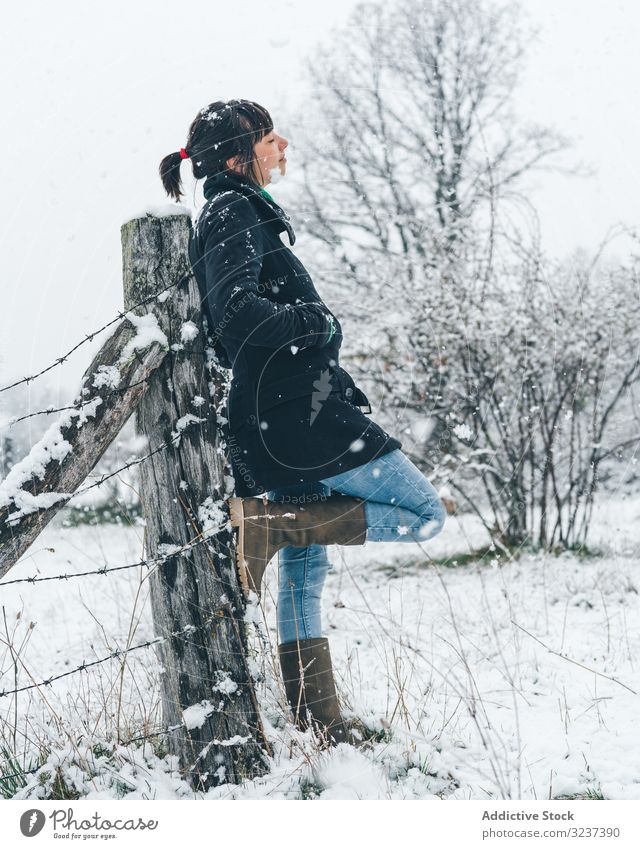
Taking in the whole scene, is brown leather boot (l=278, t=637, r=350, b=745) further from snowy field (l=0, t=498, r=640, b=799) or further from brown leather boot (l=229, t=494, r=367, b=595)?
brown leather boot (l=229, t=494, r=367, b=595)

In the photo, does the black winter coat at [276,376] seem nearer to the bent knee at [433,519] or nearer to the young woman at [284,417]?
the young woman at [284,417]

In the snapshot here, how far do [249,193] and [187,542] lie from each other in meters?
1.07

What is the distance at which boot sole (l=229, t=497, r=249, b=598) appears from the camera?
6.30 feet

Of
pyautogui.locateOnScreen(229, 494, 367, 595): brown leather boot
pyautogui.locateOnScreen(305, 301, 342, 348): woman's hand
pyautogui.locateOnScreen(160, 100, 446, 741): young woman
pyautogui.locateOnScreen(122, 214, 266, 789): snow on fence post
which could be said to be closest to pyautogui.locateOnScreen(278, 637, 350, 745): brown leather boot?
pyautogui.locateOnScreen(160, 100, 446, 741): young woman

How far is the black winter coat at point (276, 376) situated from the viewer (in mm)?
1944

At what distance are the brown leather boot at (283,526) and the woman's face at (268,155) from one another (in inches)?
42.0

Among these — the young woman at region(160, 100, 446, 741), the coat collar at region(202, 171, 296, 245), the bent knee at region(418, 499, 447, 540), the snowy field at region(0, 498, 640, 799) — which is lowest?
the snowy field at region(0, 498, 640, 799)

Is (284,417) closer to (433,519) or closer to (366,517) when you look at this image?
(366,517)

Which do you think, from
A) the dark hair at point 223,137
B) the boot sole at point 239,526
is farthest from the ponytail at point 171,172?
the boot sole at point 239,526

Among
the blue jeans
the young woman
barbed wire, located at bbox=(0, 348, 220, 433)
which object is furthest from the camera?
the blue jeans

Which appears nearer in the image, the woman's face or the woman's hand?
the woman's hand

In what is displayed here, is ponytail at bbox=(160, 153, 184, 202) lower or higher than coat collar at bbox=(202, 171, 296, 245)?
higher
